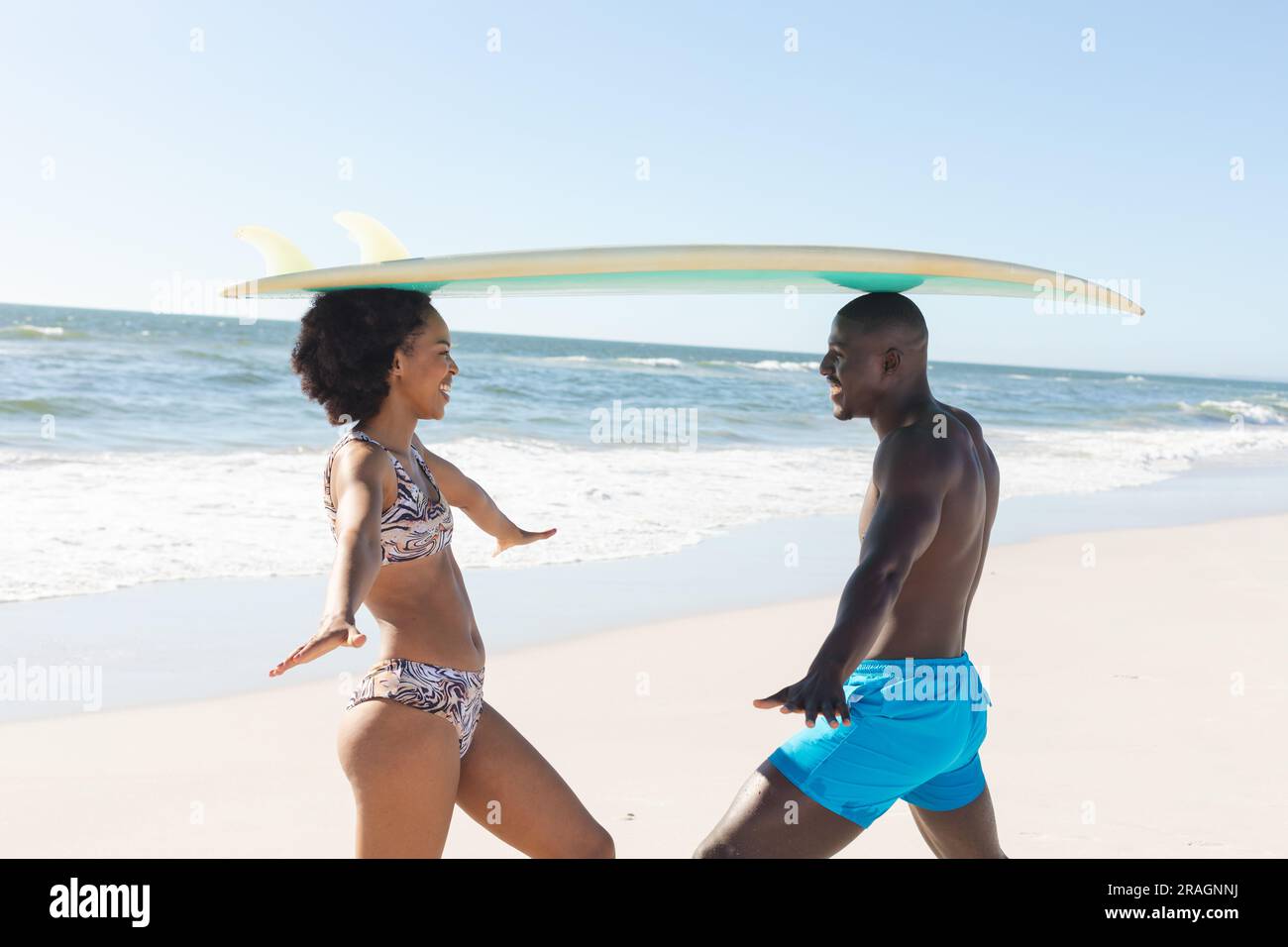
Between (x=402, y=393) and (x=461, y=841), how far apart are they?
180cm

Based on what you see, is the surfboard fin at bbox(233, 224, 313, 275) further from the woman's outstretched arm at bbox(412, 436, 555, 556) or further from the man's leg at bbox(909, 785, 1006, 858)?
the man's leg at bbox(909, 785, 1006, 858)

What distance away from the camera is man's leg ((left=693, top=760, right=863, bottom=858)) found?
221 cm

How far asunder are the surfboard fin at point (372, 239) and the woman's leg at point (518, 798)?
1066 mm

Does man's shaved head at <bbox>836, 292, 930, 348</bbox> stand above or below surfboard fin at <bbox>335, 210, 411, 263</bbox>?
below

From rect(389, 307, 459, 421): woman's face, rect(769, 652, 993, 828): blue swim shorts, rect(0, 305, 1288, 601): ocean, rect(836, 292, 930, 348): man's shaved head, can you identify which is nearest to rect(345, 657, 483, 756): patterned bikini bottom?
rect(389, 307, 459, 421): woman's face

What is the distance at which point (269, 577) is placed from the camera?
23.8ft

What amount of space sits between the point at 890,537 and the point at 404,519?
38.9 inches

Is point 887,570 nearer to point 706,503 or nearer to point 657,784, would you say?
point 657,784

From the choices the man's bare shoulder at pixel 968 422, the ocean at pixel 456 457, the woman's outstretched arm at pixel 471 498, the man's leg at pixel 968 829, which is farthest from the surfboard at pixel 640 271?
the ocean at pixel 456 457

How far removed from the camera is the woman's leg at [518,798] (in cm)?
257

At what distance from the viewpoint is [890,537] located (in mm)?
2170

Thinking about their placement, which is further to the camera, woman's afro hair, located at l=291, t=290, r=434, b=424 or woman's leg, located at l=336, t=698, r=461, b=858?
woman's afro hair, located at l=291, t=290, r=434, b=424

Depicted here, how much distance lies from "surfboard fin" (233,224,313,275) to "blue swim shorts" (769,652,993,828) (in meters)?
1.47

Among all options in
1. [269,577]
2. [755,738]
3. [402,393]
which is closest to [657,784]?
[755,738]
